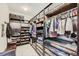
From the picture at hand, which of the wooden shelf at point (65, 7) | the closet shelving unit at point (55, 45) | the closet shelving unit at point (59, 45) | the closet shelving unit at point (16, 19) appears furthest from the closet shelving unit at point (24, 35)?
the wooden shelf at point (65, 7)

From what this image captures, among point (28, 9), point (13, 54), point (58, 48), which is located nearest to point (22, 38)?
point (13, 54)

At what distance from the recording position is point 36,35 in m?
1.82

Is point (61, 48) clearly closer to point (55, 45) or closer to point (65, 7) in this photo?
point (55, 45)

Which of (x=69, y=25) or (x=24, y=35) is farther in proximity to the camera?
(x=24, y=35)

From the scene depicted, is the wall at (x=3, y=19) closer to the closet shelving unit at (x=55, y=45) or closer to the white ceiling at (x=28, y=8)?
the white ceiling at (x=28, y=8)

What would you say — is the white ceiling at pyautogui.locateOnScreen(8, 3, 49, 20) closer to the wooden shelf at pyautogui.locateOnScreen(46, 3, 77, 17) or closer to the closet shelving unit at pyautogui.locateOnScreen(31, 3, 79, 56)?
the closet shelving unit at pyautogui.locateOnScreen(31, 3, 79, 56)

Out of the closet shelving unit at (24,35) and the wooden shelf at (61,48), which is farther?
the closet shelving unit at (24,35)

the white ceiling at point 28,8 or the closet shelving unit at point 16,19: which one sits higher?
the white ceiling at point 28,8

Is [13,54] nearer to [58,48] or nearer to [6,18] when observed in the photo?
[6,18]

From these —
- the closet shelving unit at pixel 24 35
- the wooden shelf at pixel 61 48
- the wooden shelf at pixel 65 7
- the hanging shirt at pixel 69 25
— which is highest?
the wooden shelf at pixel 65 7

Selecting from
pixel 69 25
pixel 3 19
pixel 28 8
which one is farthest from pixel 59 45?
Answer: pixel 3 19

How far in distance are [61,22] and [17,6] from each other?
713mm

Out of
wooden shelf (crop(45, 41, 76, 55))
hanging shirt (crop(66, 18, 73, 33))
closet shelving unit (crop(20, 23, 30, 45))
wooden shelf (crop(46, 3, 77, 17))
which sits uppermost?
wooden shelf (crop(46, 3, 77, 17))

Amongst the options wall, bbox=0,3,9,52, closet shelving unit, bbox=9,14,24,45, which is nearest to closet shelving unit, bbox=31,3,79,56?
closet shelving unit, bbox=9,14,24,45
